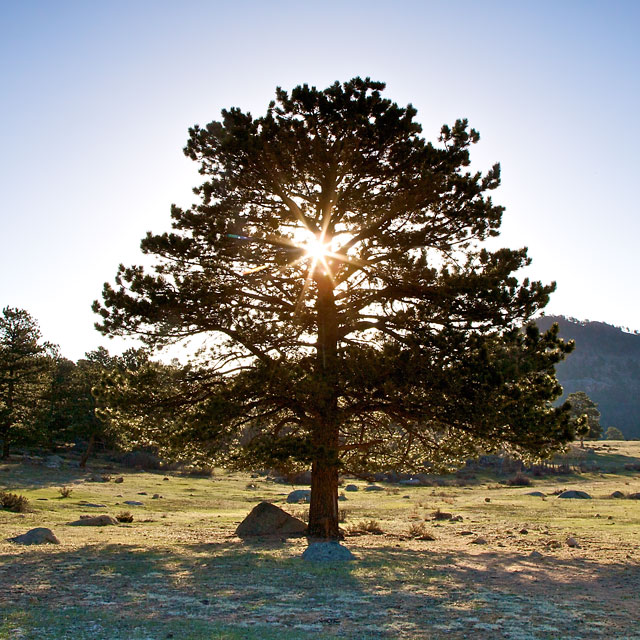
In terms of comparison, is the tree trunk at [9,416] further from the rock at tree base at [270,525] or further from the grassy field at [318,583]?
the rock at tree base at [270,525]

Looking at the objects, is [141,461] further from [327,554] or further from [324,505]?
[327,554]

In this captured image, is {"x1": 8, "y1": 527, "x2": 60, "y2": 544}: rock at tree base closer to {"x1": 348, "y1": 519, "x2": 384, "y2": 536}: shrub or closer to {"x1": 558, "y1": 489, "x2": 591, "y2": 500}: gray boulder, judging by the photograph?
{"x1": 348, "y1": 519, "x2": 384, "y2": 536}: shrub

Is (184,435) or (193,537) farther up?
(184,435)

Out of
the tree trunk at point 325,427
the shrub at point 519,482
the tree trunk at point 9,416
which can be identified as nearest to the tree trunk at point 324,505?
the tree trunk at point 325,427

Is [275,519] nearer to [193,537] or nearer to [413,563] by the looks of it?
[193,537]

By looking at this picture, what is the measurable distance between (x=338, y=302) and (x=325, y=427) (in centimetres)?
427

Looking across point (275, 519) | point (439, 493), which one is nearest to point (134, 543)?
point (275, 519)

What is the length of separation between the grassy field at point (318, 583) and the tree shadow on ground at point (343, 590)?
0.09ft

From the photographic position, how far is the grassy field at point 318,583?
22.3 feet

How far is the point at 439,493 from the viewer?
42.5m

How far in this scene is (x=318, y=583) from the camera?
9789 mm

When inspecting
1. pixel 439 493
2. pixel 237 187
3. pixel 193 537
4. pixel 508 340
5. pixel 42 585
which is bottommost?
pixel 439 493

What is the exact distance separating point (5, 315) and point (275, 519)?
148 feet

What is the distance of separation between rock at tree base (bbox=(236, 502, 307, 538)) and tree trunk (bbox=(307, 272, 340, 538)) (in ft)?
4.29
